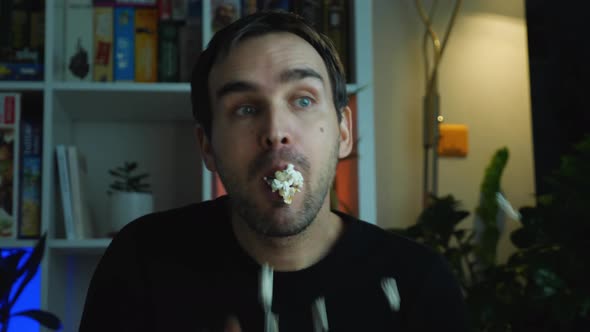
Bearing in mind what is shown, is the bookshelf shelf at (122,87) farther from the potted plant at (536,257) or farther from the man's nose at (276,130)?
the man's nose at (276,130)

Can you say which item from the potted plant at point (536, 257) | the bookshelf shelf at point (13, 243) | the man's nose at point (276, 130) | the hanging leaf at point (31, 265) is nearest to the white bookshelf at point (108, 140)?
the bookshelf shelf at point (13, 243)

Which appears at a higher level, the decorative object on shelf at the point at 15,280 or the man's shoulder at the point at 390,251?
the man's shoulder at the point at 390,251

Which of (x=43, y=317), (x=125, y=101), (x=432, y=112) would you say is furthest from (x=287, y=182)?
(x=432, y=112)

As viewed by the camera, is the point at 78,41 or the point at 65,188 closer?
the point at 65,188

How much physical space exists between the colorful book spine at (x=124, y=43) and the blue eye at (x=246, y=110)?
1153 millimetres

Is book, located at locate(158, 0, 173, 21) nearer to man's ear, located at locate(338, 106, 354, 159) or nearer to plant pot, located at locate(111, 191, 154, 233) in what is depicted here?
plant pot, located at locate(111, 191, 154, 233)

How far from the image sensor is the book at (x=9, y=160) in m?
2.06

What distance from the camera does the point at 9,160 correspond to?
6.86 feet

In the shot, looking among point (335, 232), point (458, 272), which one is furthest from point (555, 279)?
point (335, 232)

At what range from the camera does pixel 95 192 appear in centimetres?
240

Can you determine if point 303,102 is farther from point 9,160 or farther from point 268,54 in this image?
point 9,160

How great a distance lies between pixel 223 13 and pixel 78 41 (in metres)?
0.44

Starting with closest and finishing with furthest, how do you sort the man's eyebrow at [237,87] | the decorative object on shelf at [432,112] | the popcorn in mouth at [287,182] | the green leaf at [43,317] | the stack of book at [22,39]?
the popcorn in mouth at [287,182], the man's eyebrow at [237,87], the green leaf at [43,317], the stack of book at [22,39], the decorative object on shelf at [432,112]

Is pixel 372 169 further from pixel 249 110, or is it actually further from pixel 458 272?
pixel 249 110
